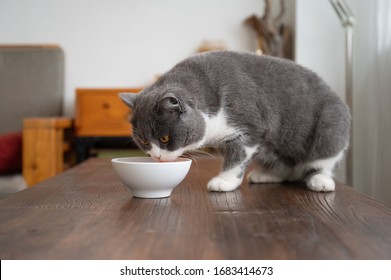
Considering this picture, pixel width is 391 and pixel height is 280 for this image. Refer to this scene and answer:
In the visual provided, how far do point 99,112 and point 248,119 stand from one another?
2049mm

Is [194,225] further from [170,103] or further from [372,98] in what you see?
[372,98]

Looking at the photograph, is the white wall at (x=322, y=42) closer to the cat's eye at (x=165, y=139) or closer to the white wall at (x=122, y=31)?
the white wall at (x=122, y=31)

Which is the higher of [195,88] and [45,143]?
[195,88]

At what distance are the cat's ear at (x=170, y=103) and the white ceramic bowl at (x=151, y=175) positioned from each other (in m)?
0.16

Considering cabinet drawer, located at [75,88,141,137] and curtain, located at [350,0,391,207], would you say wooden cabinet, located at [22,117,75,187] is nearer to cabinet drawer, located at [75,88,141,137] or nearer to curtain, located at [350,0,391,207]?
cabinet drawer, located at [75,88,141,137]

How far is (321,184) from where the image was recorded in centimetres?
110

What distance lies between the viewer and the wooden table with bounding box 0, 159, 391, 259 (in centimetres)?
57

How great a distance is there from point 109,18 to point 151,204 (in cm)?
293

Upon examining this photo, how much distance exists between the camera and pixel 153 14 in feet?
11.5

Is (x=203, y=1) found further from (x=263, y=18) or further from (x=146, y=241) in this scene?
(x=146, y=241)

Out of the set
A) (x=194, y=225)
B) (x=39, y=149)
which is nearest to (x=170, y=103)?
(x=194, y=225)

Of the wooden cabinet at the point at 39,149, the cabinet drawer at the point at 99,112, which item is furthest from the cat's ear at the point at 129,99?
the cabinet drawer at the point at 99,112
